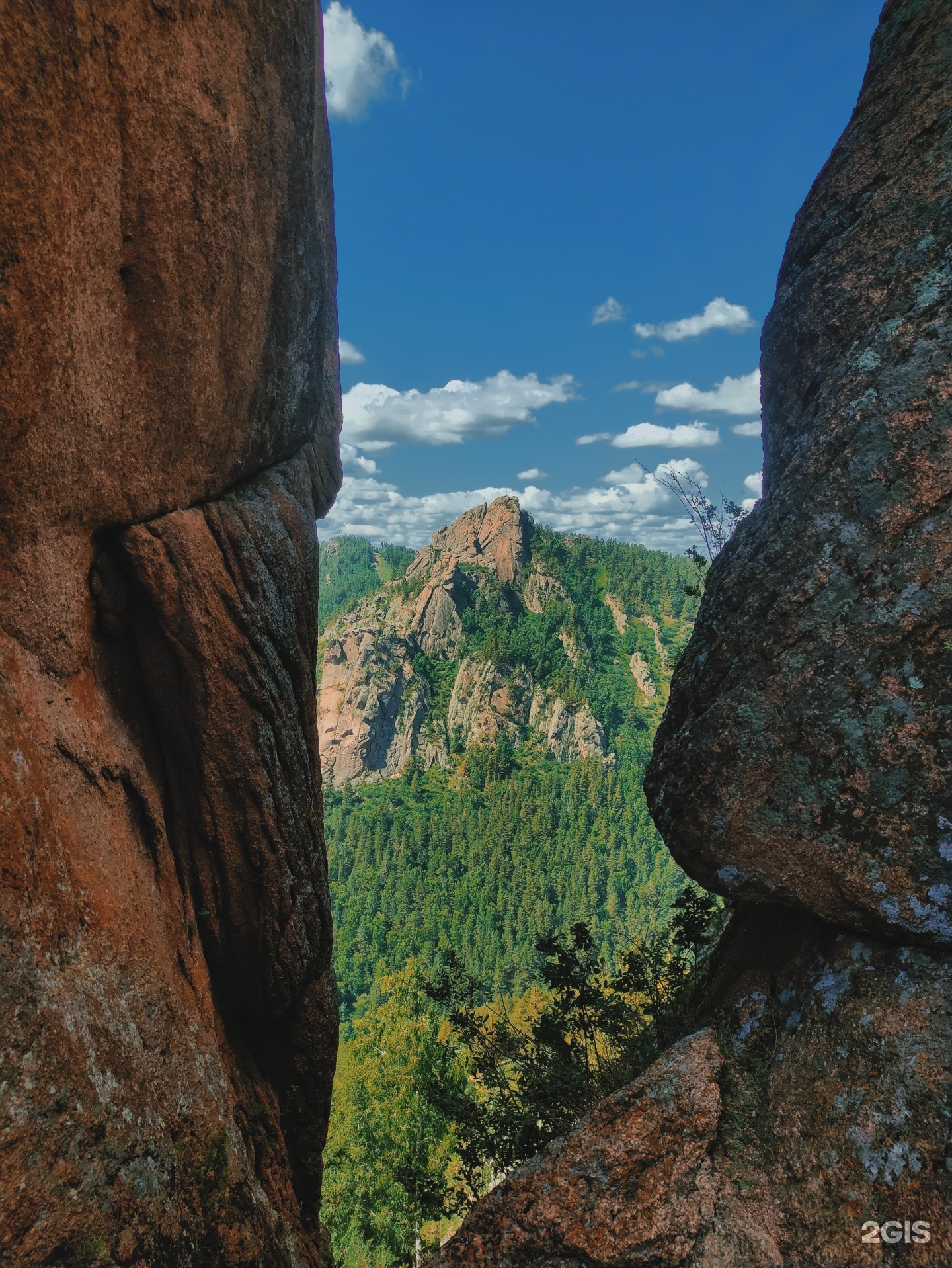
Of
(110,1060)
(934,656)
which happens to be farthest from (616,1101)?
(934,656)

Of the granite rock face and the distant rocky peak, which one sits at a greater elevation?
the distant rocky peak

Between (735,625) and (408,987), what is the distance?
73.7ft

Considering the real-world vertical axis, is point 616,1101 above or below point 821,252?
below

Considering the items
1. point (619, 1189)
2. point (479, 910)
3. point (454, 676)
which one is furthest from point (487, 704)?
point (619, 1189)

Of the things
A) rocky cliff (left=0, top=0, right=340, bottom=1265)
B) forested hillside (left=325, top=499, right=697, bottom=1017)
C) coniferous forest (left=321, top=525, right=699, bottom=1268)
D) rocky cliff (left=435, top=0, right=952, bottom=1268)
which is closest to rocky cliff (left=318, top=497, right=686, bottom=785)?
forested hillside (left=325, top=499, right=697, bottom=1017)

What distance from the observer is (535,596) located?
188 metres

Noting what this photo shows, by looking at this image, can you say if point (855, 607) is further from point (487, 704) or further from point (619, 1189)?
point (487, 704)

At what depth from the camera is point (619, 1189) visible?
4.60 m

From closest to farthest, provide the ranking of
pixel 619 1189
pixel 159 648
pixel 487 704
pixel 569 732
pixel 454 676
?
pixel 619 1189
pixel 159 648
pixel 569 732
pixel 487 704
pixel 454 676

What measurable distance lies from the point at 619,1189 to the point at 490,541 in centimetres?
18555

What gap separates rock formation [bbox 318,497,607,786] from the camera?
158 meters

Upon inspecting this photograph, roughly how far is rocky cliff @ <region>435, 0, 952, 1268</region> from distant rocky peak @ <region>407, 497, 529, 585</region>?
176419mm

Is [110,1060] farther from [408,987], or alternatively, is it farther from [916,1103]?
[408,987]

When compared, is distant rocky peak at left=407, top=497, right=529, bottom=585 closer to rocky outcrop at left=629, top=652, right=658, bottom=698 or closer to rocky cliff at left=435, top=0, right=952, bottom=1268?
rocky outcrop at left=629, top=652, right=658, bottom=698
